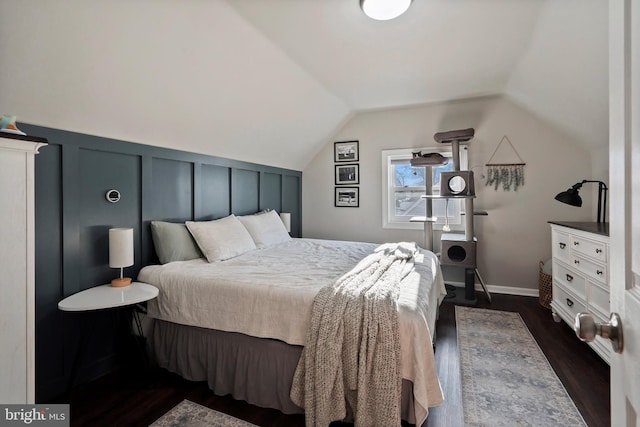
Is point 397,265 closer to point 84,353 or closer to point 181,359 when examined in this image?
point 181,359

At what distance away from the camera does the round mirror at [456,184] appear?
3.60 m

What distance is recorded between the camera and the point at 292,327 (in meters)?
1.73

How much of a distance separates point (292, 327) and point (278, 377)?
1.07 feet

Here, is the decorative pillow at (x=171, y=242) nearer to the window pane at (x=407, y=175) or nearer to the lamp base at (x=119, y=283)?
the lamp base at (x=119, y=283)

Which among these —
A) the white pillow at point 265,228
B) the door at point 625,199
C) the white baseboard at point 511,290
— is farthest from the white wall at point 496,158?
the door at point 625,199

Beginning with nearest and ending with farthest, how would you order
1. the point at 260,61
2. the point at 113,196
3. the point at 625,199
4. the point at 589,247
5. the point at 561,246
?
the point at 625,199 → the point at 113,196 → the point at 589,247 → the point at 260,61 → the point at 561,246

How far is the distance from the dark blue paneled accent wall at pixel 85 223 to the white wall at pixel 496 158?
8.87 feet

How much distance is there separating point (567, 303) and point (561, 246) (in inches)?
20.8

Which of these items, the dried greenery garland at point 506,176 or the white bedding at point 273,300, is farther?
the dried greenery garland at point 506,176

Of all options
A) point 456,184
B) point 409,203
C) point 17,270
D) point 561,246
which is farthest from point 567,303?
point 17,270

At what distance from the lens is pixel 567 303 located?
2.72 metres

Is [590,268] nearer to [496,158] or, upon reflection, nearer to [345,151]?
[496,158]

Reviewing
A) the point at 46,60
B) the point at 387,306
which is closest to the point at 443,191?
the point at 387,306

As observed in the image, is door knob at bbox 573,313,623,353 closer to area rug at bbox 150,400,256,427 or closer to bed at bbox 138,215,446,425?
bed at bbox 138,215,446,425
